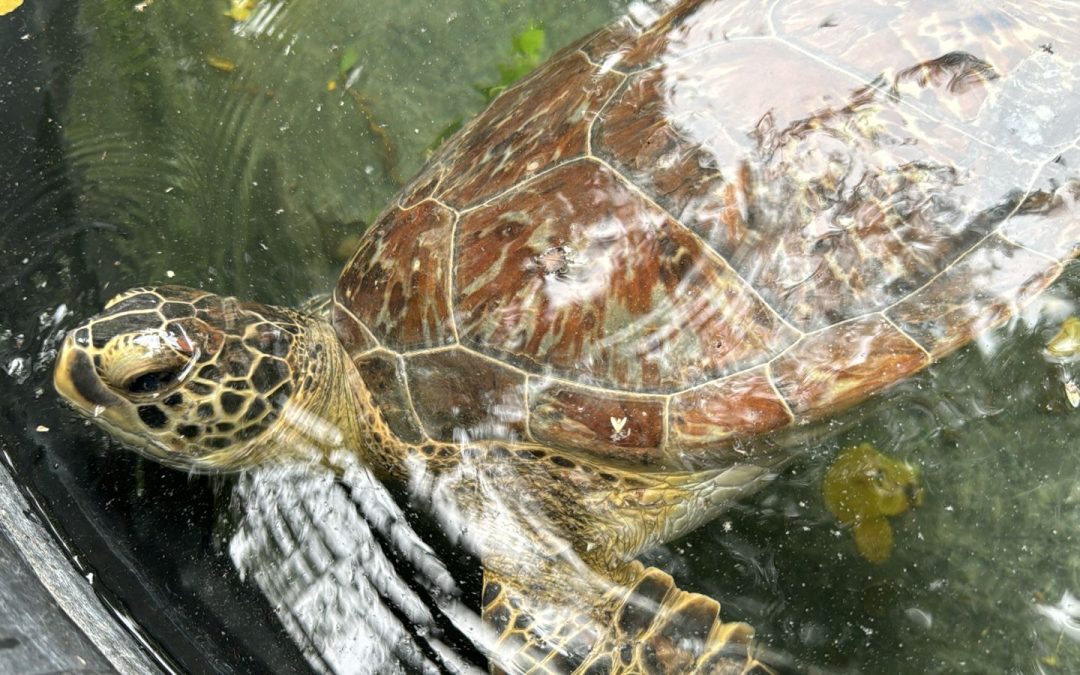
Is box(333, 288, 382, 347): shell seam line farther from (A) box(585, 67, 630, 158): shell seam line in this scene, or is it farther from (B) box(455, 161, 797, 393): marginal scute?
(A) box(585, 67, 630, 158): shell seam line

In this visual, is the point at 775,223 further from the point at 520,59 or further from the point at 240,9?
the point at 240,9

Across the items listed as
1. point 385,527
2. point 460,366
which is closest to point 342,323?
point 460,366

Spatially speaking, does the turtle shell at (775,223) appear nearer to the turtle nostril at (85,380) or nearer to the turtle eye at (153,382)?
the turtle eye at (153,382)

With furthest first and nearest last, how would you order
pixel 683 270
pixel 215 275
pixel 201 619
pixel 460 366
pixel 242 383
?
pixel 215 275
pixel 201 619
pixel 242 383
pixel 460 366
pixel 683 270

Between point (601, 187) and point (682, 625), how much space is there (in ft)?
3.48

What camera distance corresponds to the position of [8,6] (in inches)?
116

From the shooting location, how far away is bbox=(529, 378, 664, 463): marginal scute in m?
1.83

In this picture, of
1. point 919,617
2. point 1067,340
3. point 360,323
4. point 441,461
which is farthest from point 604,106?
point 919,617

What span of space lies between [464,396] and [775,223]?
804 millimetres

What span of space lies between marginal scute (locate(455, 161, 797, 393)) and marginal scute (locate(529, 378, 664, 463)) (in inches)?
1.3

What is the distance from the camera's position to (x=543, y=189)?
1.85 meters

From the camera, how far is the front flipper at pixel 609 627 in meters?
1.97

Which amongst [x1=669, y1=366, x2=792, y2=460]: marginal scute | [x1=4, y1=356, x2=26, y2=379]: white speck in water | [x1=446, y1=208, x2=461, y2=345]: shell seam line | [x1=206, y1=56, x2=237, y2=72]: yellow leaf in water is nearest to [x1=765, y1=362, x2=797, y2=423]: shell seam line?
[x1=669, y1=366, x2=792, y2=460]: marginal scute

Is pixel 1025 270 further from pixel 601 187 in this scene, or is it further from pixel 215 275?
pixel 215 275
